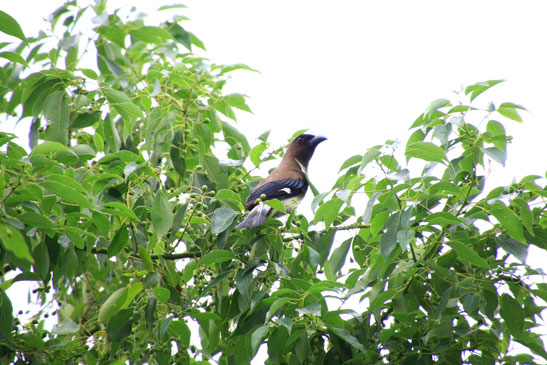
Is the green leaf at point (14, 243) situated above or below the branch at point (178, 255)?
above

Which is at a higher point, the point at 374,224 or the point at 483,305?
the point at 374,224

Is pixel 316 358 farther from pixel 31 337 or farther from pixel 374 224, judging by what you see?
pixel 31 337

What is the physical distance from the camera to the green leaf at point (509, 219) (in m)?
2.42

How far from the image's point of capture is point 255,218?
2850 millimetres

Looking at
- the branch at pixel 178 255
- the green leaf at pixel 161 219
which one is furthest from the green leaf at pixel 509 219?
the branch at pixel 178 255

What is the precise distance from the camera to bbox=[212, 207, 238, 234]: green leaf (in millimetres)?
2650

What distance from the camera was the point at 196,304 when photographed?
3.00 m

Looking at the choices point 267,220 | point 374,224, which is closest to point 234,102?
point 267,220

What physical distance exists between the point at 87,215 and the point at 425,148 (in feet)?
4.54

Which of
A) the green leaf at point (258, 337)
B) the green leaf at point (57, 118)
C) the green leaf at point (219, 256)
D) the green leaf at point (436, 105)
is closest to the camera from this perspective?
the green leaf at point (258, 337)

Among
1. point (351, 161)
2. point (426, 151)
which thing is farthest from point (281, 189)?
point (426, 151)

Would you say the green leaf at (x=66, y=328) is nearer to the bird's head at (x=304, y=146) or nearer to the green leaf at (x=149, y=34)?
the green leaf at (x=149, y=34)

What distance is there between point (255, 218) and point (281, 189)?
5.36 feet

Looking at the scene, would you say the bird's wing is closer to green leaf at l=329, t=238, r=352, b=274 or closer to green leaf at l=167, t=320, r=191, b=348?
green leaf at l=329, t=238, r=352, b=274
